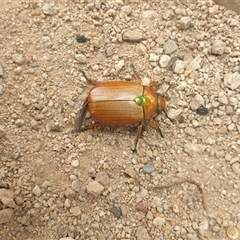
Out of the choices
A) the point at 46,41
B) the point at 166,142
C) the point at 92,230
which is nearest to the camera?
the point at 92,230

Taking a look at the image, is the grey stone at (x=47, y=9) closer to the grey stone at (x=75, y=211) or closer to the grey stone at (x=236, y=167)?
the grey stone at (x=75, y=211)

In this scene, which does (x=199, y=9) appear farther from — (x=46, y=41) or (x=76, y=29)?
(x=46, y=41)

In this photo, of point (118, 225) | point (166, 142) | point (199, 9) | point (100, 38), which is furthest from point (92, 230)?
point (199, 9)

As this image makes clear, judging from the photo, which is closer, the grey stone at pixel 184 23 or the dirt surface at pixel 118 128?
the dirt surface at pixel 118 128

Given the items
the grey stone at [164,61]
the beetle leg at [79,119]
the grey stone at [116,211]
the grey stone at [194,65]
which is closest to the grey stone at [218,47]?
the grey stone at [194,65]

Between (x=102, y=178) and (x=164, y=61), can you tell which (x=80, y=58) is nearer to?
(x=164, y=61)

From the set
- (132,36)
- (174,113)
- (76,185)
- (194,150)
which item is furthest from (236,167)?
(132,36)
